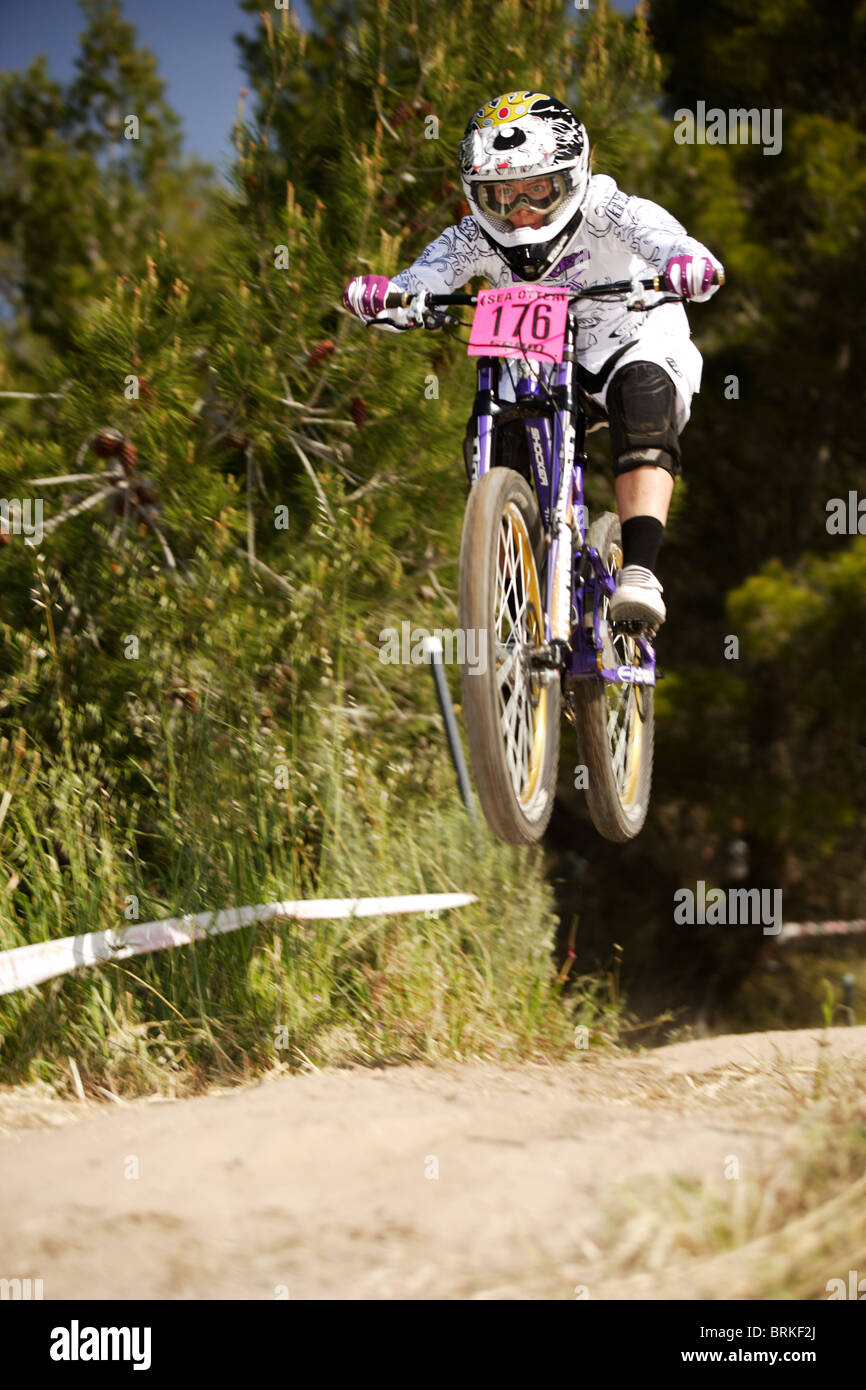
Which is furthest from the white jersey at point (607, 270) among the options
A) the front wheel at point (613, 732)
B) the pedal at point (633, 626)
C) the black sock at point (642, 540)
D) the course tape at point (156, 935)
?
the course tape at point (156, 935)

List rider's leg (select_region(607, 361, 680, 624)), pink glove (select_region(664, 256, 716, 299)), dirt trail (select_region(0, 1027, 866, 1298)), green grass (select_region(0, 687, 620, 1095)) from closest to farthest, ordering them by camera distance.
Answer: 1. dirt trail (select_region(0, 1027, 866, 1298))
2. pink glove (select_region(664, 256, 716, 299))
3. rider's leg (select_region(607, 361, 680, 624))
4. green grass (select_region(0, 687, 620, 1095))

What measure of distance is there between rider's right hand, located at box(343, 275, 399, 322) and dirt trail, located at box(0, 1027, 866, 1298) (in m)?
2.20

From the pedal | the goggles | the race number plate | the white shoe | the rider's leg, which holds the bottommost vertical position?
the pedal

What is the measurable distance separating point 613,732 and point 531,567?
0.96 meters

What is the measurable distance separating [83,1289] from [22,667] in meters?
3.61

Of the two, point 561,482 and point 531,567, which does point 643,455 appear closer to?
point 561,482

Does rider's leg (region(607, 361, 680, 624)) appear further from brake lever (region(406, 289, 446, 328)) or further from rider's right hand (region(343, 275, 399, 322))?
rider's right hand (region(343, 275, 399, 322))

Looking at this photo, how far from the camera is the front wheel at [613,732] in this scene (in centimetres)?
411

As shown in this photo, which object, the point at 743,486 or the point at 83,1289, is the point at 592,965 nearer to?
the point at 743,486

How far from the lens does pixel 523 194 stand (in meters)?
3.54

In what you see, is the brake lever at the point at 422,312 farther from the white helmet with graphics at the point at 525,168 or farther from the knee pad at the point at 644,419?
the knee pad at the point at 644,419

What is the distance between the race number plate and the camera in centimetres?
359

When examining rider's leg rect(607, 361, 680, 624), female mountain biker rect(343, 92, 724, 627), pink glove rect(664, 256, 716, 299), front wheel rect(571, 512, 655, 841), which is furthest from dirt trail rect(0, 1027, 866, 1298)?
pink glove rect(664, 256, 716, 299)

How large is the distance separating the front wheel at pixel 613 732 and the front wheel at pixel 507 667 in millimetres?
207
